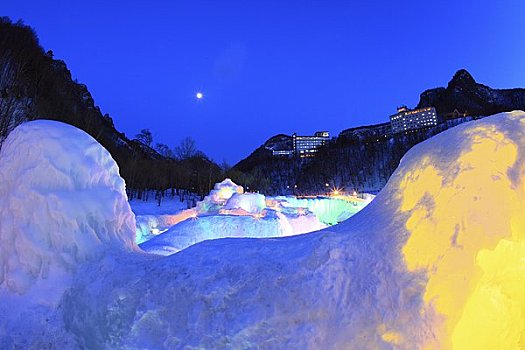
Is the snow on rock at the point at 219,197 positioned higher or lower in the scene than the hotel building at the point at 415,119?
lower

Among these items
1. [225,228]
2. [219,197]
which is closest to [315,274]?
[225,228]

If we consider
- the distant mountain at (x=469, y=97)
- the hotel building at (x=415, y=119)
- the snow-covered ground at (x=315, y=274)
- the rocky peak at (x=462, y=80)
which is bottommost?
the snow-covered ground at (x=315, y=274)

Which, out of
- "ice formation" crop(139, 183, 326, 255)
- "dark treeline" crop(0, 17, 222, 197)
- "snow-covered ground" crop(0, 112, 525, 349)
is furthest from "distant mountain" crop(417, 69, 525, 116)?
"snow-covered ground" crop(0, 112, 525, 349)

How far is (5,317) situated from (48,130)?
243cm

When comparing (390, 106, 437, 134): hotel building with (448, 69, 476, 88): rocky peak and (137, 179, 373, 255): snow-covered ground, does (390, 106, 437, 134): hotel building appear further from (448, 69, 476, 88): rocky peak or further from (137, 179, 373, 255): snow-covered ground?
(137, 179, 373, 255): snow-covered ground

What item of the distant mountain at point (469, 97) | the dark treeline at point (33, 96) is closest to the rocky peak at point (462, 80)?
the distant mountain at point (469, 97)

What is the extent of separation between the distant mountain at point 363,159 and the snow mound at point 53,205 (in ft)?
156

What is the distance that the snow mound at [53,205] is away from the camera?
3721 millimetres

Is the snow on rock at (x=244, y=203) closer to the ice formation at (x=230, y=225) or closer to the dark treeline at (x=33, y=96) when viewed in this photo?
the ice formation at (x=230, y=225)

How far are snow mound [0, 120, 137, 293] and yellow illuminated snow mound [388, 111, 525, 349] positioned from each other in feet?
12.7

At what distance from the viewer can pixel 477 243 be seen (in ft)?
8.38

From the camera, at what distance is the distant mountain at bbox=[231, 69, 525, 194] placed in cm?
6531

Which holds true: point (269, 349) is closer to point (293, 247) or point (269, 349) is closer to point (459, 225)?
point (293, 247)

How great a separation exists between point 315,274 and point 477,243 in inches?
56.0
